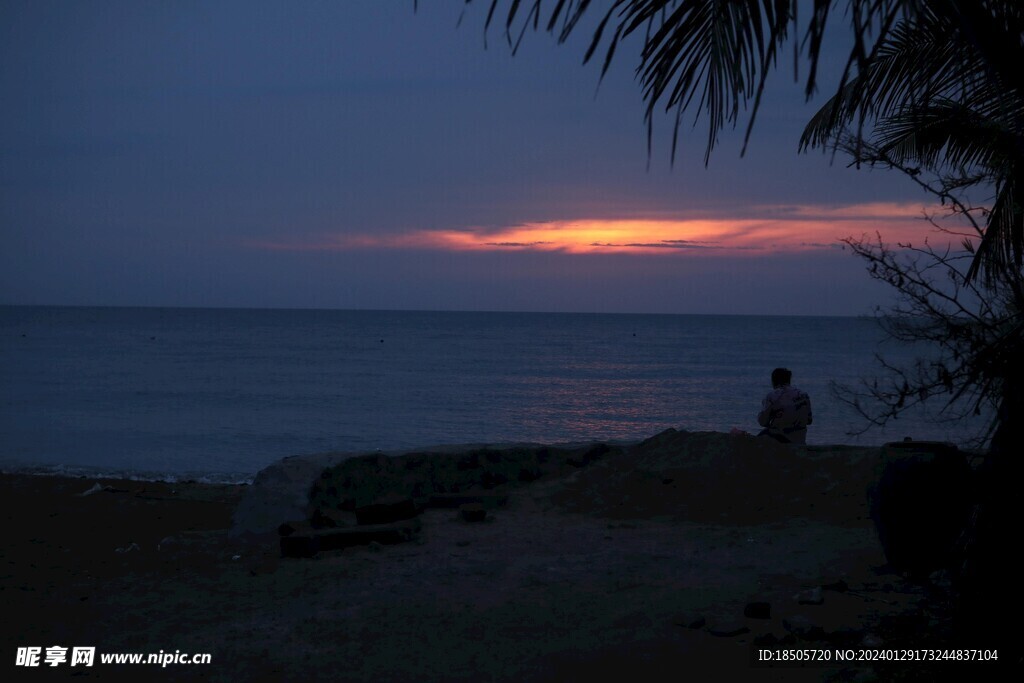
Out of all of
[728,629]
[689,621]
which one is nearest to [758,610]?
[728,629]

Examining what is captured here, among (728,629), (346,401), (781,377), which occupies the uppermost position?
(781,377)

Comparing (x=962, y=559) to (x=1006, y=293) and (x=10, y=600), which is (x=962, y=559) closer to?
(x=1006, y=293)

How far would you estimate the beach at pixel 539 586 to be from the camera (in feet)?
14.9

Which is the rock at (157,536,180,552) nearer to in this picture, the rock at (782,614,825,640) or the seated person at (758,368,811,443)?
the rock at (782,614,825,640)

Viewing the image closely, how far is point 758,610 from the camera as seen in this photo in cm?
480

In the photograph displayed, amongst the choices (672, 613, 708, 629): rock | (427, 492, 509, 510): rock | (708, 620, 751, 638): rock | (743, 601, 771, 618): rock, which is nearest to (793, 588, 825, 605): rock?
(743, 601, 771, 618): rock

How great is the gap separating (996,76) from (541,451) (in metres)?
7.38

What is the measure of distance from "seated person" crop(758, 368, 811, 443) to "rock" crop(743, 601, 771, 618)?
502cm

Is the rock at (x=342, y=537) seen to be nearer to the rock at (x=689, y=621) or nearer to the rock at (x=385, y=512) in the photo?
the rock at (x=385, y=512)

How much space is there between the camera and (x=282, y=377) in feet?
141

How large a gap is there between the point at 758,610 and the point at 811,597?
42 cm

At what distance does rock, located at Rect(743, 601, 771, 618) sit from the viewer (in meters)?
4.80

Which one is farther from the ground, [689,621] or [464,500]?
[689,621]

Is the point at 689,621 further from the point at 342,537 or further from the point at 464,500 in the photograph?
the point at 464,500
